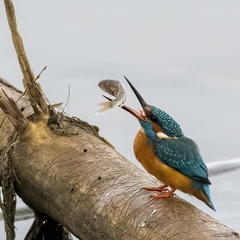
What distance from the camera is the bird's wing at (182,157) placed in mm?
2607

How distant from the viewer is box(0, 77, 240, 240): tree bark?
247 cm

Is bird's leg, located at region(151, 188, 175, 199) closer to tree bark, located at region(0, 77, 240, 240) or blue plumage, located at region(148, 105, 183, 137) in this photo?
tree bark, located at region(0, 77, 240, 240)

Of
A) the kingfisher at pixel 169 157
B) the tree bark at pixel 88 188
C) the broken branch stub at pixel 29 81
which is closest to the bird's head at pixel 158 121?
the kingfisher at pixel 169 157

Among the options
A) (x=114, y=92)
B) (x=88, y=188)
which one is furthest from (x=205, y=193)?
(x=114, y=92)

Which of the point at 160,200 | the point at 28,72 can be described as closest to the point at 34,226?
the point at 28,72

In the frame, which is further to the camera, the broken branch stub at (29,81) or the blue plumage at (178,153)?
the broken branch stub at (29,81)

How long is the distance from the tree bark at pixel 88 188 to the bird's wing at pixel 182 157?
0.10 metres

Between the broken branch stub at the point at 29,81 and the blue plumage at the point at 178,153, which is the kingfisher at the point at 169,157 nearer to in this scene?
the blue plumage at the point at 178,153

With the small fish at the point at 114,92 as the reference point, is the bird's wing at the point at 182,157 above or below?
below

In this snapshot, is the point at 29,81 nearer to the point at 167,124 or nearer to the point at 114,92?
the point at 114,92

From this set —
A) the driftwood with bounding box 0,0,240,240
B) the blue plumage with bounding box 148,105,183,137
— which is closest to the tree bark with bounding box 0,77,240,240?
the driftwood with bounding box 0,0,240,240

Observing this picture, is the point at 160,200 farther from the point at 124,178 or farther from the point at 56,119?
the point at 56,119

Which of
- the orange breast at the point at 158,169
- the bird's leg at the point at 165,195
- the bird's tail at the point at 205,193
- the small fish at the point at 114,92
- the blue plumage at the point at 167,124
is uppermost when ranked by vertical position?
the small fish at the point at 114,92

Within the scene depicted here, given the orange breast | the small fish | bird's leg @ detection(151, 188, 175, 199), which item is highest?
the small fish
